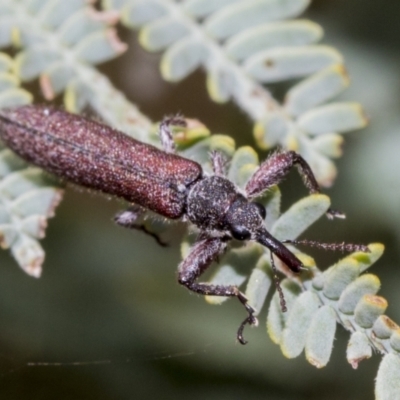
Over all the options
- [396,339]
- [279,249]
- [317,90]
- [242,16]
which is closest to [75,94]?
[242,16]

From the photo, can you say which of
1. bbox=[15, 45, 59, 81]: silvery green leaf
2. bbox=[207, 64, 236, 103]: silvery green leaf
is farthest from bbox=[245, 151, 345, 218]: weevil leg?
bbox=[15, 45, 59, 81]: silvery green leaf

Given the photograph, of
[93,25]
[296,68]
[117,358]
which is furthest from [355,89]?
[117,358]

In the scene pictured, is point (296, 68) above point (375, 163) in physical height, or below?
above

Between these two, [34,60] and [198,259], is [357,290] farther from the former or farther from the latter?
[34,60]

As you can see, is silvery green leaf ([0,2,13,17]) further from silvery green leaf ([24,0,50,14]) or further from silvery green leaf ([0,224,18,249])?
silvery green leaf ([0,224,18,249])

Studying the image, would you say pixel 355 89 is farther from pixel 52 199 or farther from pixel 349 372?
pixel 52 199

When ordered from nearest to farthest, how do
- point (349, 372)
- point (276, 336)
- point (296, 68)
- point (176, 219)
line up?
→ point (276, 336) → point (296, 68) → point (349, 372) → point (176, 219)
